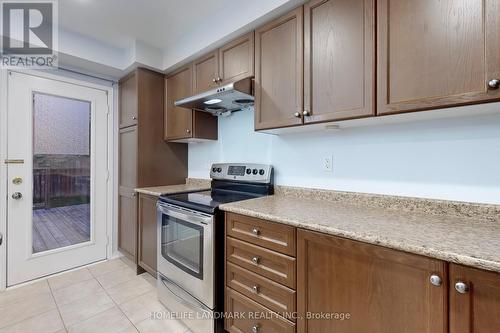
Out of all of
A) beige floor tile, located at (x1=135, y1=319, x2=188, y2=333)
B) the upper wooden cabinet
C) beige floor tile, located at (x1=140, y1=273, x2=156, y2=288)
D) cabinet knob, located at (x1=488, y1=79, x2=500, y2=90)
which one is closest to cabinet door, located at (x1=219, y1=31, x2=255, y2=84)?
the upper wooden cabinet

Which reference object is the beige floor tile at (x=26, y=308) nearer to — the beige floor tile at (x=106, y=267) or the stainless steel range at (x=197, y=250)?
the beige floor tile at (x=106, y=267)

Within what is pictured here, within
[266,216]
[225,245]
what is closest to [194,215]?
[225,245]

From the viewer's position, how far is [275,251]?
123 centimetres

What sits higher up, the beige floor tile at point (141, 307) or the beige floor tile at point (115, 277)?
the beige floor tile at point (115, 277)

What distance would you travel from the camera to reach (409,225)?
3.46ft

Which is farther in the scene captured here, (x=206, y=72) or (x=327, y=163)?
(x=206, y=72)

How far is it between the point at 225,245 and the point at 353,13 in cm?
152

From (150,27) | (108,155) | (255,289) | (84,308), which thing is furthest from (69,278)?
(150,27)

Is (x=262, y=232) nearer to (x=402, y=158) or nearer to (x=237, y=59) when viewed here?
(x=402, y=158)

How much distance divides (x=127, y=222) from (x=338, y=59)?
2.64 metres

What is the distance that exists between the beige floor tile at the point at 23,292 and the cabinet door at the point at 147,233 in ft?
2.70

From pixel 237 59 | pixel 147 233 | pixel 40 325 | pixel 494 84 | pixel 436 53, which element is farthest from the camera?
pixel 147 233

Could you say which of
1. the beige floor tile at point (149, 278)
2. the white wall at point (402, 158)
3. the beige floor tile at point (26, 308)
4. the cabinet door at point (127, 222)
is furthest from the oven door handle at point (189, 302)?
the white wall at point (402, 158)

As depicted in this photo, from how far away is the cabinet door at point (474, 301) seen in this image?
2.31 ft
